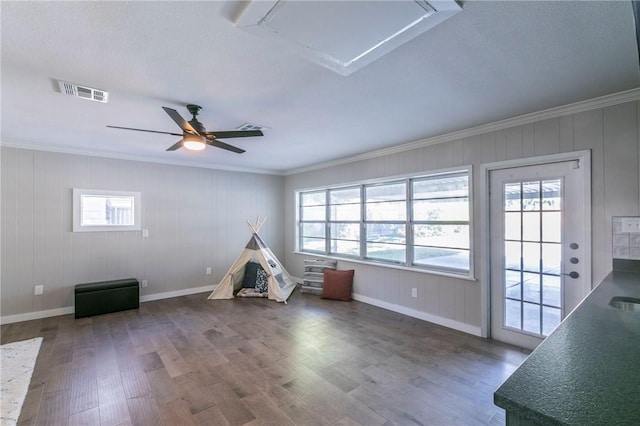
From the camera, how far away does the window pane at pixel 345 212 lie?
5.35 m

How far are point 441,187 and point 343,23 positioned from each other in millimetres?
3004

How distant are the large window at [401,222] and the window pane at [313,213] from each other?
0.02m

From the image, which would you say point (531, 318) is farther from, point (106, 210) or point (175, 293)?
point (106, 210)

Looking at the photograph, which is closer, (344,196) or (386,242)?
(386,242)

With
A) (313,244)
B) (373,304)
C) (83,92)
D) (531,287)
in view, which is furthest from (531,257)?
(83,92)

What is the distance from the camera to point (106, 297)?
A: 4430mm

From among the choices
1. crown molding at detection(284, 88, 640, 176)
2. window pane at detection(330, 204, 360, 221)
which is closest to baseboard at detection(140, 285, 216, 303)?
window pane at detection(330, 204, 360, 221)

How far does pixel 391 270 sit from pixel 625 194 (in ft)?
8.93

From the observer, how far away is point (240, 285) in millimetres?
5617

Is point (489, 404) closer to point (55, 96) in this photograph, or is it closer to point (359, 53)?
point (359, 53)

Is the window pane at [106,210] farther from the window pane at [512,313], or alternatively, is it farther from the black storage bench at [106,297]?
the window pane at [512,313]

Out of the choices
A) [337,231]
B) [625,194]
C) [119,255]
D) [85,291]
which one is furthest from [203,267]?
[625,194]

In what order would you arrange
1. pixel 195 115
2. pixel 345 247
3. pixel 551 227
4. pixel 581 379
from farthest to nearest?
pixel 345 247
pixel 551 227
pixel 195 115
pixel 581 379

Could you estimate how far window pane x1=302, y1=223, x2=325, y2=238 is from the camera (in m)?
6.12
